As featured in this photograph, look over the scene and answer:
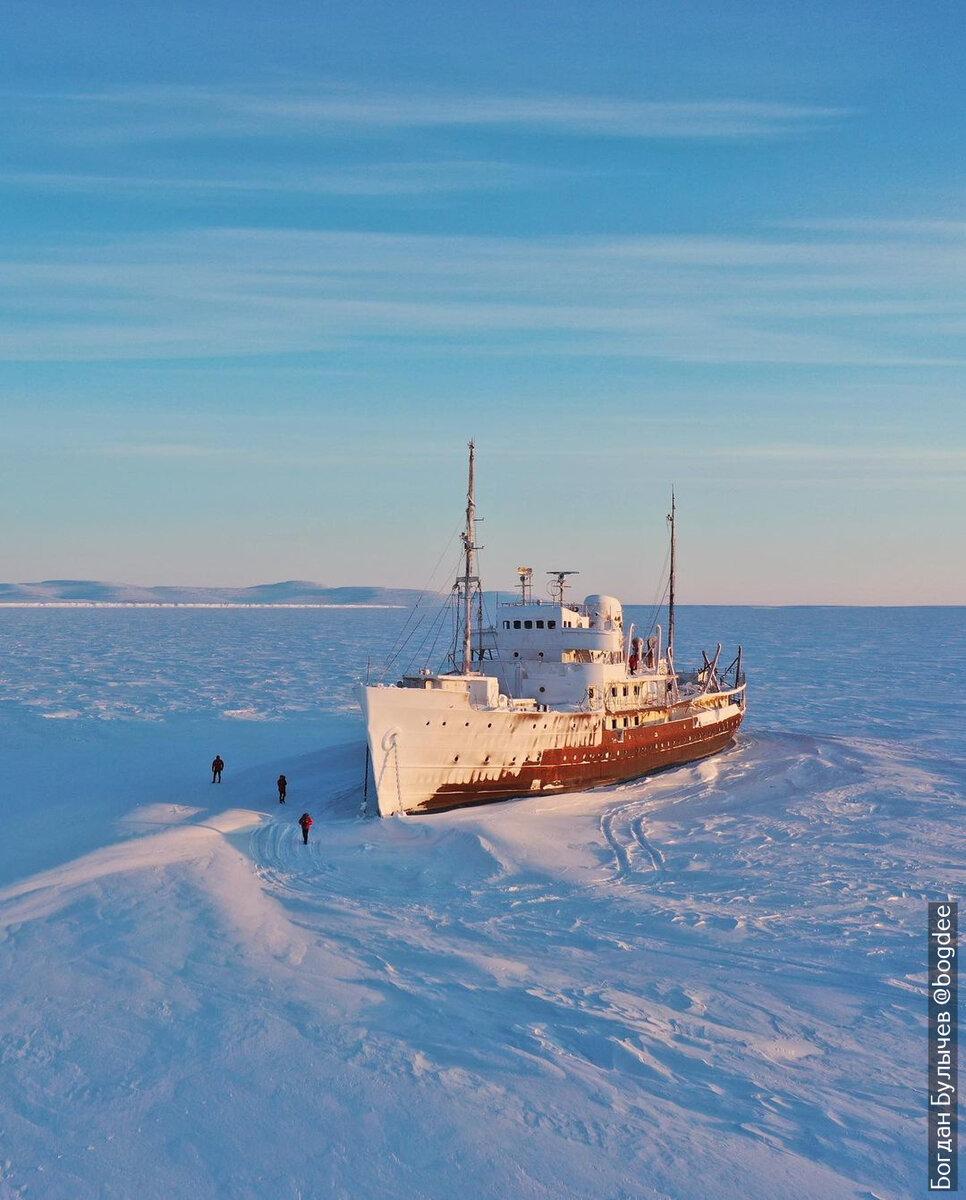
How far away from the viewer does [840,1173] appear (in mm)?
11547

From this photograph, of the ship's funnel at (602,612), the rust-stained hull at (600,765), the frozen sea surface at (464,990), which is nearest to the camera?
the frozen sea surface at (464,990)

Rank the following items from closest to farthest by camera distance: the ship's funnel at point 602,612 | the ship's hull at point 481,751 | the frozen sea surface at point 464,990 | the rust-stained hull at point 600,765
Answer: the frozen sea surface at point 464,990, the ship's hull at point 481,751, the rust-stained hull at point 600,765, the ship's funnel at point 602,612

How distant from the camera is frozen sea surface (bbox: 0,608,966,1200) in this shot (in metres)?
11.8

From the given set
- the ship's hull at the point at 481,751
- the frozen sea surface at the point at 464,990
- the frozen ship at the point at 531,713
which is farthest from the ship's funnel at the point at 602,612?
the frozen sea surface at the point at 464,990

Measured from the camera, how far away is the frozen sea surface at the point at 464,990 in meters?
11.8

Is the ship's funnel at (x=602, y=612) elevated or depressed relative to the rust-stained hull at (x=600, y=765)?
elevated

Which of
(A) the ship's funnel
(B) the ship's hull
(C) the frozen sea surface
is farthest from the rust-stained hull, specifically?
(A) the ship's funnel

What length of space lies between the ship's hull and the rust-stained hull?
0.04 meters

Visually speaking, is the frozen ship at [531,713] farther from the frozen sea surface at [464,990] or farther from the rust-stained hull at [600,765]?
the frozen sea surface at [464,990]

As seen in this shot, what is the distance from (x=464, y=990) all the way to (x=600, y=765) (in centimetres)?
2196

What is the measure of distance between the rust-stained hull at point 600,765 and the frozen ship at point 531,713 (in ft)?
0.16

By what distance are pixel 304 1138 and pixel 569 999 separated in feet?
17.8

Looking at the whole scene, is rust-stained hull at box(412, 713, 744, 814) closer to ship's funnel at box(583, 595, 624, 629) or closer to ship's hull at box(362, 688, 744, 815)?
ship's hull at box(362, 688, 744, 815)

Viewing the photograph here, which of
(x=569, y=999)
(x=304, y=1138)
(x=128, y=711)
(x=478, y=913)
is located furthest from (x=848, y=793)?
(x=128, y=711)
